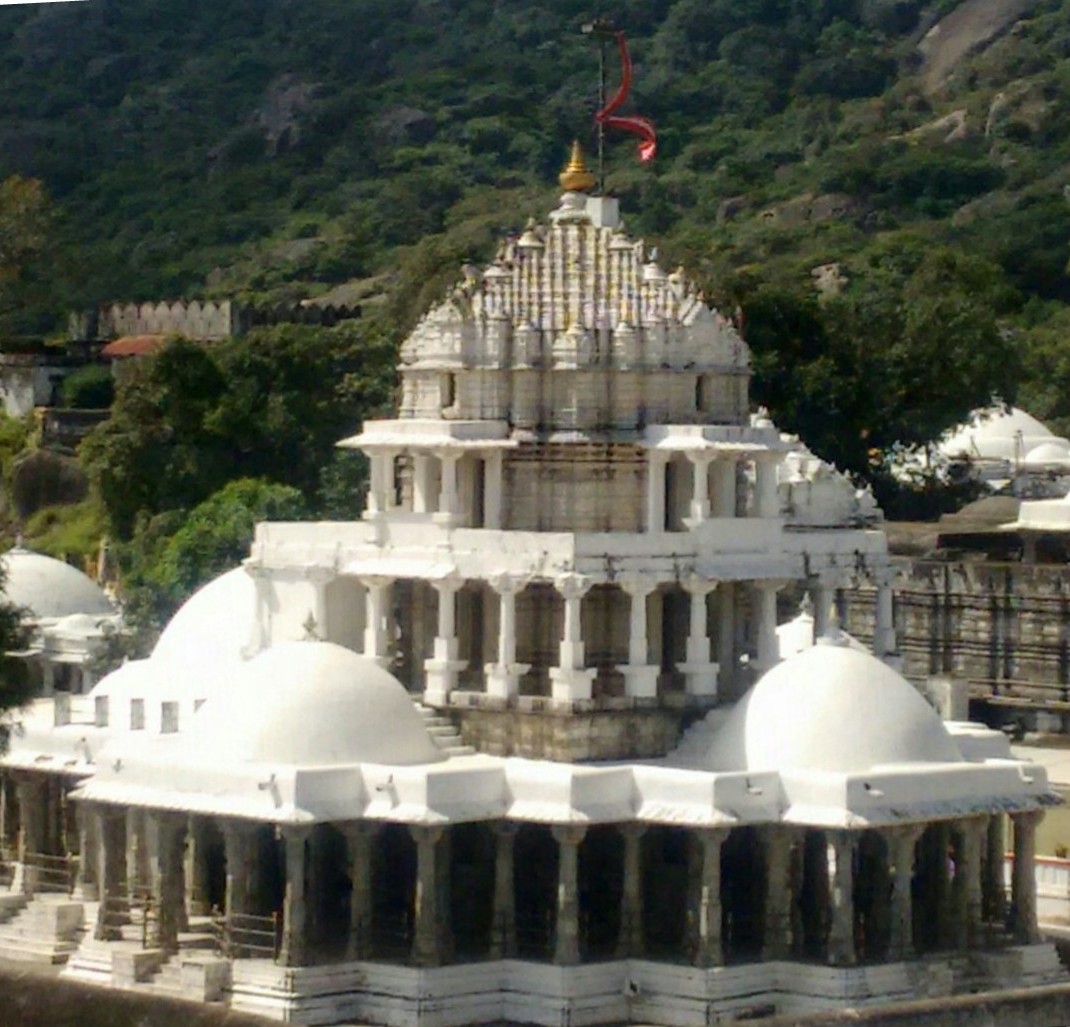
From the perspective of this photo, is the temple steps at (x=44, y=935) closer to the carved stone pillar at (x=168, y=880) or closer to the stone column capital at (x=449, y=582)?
the carved stone pillar at (x=168, y=880)

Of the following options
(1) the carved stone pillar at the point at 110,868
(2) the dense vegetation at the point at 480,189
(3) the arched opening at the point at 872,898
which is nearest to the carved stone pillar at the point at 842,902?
(3) the arched opening at the point at 872,898

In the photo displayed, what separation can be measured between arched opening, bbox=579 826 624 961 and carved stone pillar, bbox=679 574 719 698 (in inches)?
83.8

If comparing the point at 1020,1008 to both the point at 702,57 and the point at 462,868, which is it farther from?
the point at 702,57

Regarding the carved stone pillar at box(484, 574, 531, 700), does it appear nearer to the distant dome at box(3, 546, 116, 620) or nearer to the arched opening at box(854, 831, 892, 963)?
the arched opening at box(854, 831, 892, 963)

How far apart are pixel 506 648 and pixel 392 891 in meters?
2.76

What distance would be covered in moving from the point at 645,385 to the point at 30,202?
7799 centimetres

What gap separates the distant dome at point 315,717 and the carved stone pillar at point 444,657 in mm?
1350

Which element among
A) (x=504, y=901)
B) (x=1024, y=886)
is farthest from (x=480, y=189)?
(x=504, y=901)

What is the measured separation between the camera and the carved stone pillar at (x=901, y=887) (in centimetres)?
4488

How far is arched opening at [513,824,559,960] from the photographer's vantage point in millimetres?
45188

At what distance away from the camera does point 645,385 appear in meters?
48.1

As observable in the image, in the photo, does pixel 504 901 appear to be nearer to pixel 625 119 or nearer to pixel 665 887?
pixel 665 887

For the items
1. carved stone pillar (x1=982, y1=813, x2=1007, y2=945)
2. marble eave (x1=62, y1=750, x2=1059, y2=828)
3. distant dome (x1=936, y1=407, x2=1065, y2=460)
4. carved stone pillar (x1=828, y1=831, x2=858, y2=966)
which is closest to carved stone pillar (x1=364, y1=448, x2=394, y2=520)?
marble eave (x1=62, y1=750, x2=1059, y2=828)

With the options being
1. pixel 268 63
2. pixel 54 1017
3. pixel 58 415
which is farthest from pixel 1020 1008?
pixel 268 63
